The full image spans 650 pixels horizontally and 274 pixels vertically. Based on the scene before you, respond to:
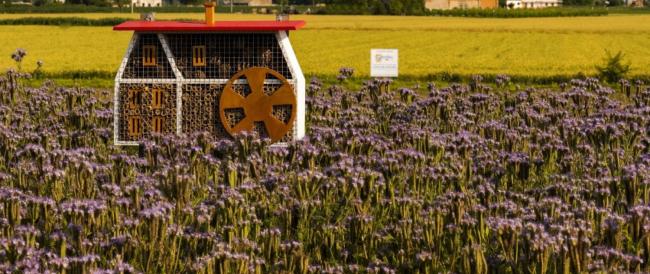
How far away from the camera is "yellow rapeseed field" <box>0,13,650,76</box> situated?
3953 centimetres

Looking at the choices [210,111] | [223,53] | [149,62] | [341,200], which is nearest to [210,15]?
[223,53]

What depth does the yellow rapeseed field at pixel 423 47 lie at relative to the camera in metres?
39.5

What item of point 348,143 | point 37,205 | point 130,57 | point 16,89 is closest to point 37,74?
point 16,89

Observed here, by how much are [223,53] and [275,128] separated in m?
1.40

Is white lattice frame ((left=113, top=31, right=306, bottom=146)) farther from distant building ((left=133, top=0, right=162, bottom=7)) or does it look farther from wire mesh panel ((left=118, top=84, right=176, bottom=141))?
distant building ((left=133, top=0, right=162, bottom=7))

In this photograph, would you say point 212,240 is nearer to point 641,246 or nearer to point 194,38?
point 641,246

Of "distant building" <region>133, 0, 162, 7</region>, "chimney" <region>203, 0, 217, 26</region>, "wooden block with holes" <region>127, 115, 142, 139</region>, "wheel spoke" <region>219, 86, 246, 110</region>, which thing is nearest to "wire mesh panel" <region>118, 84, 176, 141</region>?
"wooden block with holes" <region>127, 115, 142, 139</region>

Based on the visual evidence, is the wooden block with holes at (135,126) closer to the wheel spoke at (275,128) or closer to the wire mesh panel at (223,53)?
the wire mesh panel at (223,53)

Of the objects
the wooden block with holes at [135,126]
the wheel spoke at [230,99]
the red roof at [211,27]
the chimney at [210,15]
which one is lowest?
the wooden block with holes at [135,126]

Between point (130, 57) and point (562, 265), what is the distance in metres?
9.10

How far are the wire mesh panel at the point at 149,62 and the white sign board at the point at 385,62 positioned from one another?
1362 centimetres

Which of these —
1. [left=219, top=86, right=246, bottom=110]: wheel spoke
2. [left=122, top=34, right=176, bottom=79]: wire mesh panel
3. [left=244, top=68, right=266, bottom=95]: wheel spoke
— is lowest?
[left=219, top=86, right=246, bottom=110]: wheel spoke

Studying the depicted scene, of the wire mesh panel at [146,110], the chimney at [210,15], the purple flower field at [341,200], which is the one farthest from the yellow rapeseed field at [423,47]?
the purple flower field at [341,200]

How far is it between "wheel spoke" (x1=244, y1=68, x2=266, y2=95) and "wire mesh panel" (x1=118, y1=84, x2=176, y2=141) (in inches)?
44.9
